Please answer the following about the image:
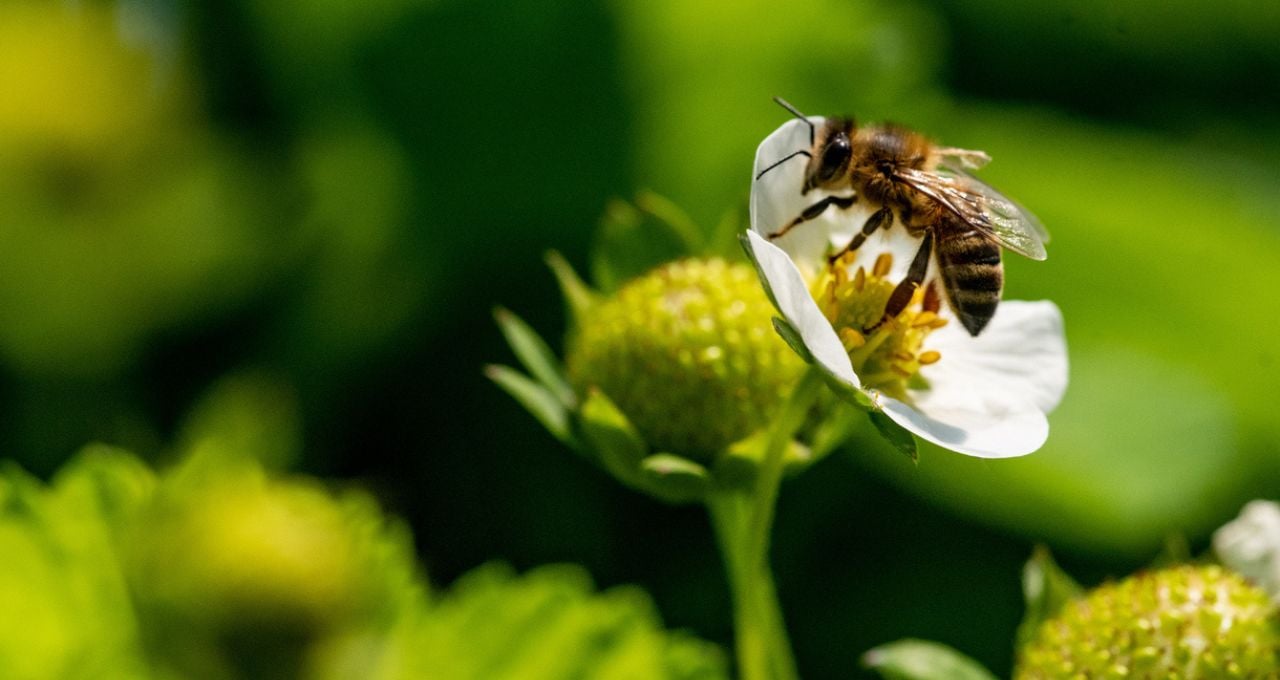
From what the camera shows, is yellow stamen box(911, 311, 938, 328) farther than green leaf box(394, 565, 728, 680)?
No

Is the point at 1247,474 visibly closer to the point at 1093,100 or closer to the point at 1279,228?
the point at 1279,228

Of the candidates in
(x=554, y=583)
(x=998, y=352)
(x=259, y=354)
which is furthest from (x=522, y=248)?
(x=998, y=352)

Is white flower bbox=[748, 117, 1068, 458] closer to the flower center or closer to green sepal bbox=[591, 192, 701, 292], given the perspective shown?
the flower center

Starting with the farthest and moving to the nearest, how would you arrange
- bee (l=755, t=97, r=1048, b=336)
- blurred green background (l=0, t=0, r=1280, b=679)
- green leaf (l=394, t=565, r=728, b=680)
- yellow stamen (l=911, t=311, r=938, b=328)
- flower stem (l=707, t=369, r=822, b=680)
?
blurred green background (l=0, t=0, r=1280, b=679) < green leaf (l=394, t=565, r=728, b=680) < yellow stamen (l=911, t=311, r=938, b=328) < bee (l=755, t=97, r=1048, b=336) < flower stem (l=707, t=369, r=822, b=680)

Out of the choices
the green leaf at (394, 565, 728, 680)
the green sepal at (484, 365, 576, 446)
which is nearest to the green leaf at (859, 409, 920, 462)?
the green sepal at (484, 365, 576, 446)

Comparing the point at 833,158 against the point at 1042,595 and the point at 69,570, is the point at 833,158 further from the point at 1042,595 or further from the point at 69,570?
the point at 69,570

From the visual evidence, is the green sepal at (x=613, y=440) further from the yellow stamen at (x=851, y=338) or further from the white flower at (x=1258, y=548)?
the white flower at (x=1258, y=548)

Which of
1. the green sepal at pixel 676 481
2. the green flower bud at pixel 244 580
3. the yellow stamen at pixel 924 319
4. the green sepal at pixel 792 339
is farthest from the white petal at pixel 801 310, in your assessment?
the green flower bud at pixel 244 580

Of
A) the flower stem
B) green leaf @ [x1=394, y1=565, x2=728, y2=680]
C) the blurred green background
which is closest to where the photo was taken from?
the flower stem
